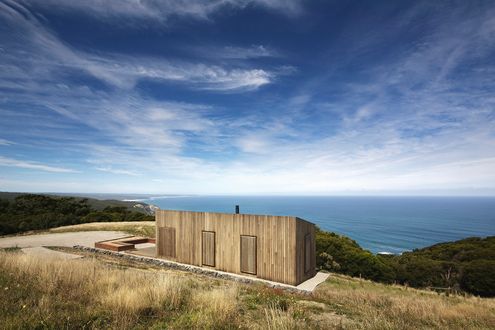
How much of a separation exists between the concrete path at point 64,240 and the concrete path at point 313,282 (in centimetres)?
1525

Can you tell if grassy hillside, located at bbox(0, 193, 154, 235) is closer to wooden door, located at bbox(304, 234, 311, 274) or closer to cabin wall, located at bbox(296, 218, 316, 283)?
cabin wall, located at bbox(296, 218, 316, 283)

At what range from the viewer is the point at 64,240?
22.9 metres

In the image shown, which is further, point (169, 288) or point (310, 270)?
point (310, 270)

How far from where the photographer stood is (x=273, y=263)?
1440 centimetres

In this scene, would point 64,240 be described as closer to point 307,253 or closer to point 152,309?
point 307,253

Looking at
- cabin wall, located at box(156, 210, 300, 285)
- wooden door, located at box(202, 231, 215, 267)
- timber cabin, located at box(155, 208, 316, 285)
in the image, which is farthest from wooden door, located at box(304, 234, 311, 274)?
wooden door, located at box(202, 231, 215, 267)

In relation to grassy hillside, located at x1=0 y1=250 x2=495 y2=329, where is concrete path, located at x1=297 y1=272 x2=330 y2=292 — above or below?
below

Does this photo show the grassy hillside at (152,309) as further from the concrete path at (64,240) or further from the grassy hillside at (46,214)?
the grassy hillside at (46,214)

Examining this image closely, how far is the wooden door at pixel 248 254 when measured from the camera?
48.9 feet

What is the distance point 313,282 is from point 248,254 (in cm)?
351

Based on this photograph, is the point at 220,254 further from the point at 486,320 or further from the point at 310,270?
the point at 486,320

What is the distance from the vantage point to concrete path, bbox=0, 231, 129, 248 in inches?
822

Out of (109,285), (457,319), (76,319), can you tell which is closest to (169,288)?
(109,285)

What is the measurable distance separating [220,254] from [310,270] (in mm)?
4915
